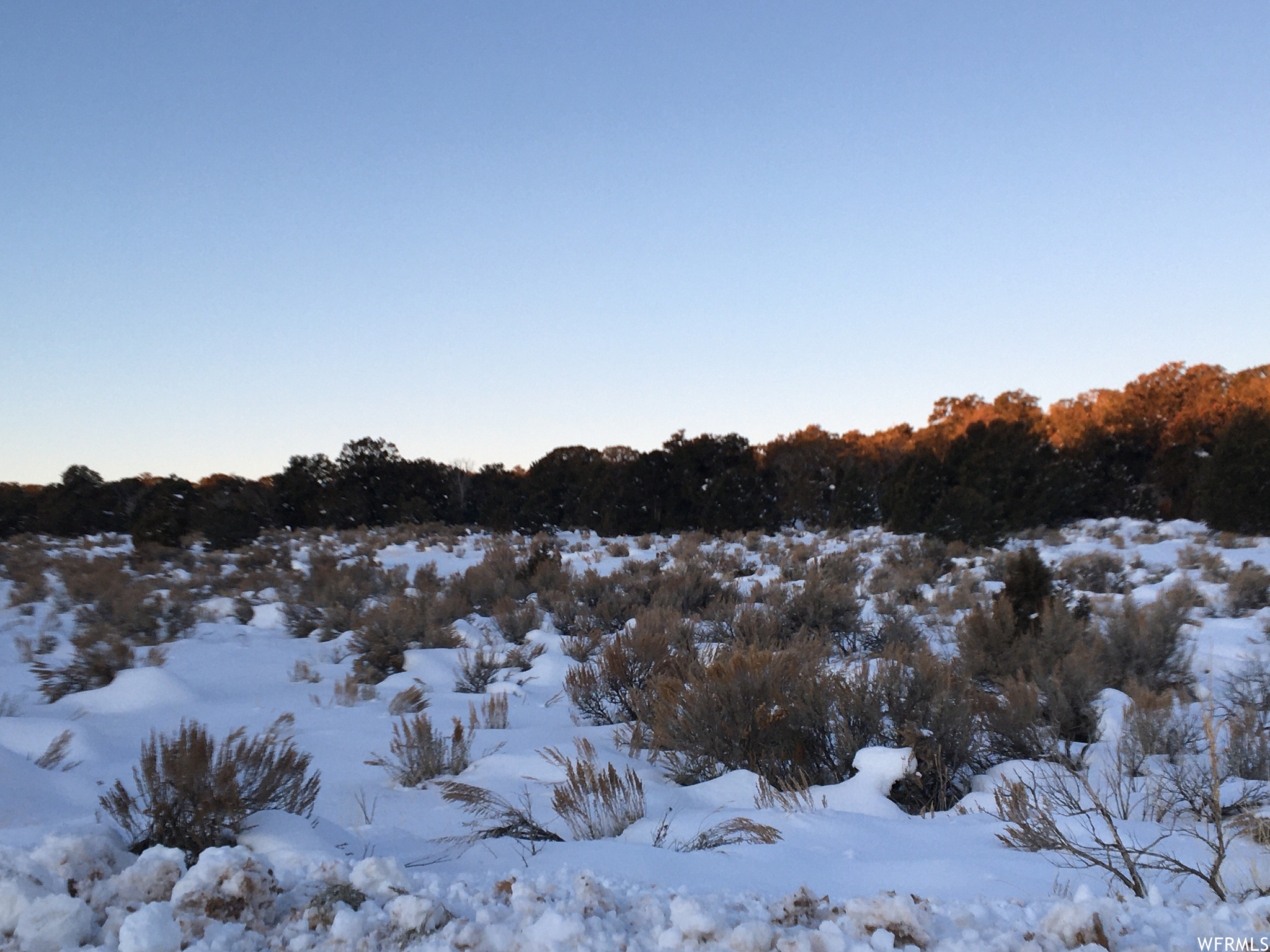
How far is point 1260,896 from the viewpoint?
181 cm

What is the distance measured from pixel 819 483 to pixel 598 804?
69.9 ft

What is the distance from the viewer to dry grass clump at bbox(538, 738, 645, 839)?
9.39 ft

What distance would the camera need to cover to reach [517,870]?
2195 mm

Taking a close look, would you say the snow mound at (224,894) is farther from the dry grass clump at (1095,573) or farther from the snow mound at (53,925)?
the dry grass clump at (1095,573)

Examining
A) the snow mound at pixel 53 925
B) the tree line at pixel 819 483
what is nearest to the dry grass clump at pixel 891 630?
the snow mound at pixel 53 925

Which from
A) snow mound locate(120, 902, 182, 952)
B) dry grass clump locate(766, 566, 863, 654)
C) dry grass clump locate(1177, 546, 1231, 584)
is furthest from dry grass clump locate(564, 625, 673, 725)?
dry grass clump locate(1177, 546, 1231, 584)

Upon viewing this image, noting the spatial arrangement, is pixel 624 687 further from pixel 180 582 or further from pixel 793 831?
pixel 180 582

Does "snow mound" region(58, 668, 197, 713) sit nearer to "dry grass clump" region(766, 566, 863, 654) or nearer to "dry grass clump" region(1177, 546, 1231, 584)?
"dry grass clump" region(766, 566, 863, 654)

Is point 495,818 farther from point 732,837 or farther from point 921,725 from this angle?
point 921,725

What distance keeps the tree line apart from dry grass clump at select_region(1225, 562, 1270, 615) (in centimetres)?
656

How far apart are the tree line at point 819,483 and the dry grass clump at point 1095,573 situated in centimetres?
376

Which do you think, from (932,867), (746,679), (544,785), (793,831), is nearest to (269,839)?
(544,785)

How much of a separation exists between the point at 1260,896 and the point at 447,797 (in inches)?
113

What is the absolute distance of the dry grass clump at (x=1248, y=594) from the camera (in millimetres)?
8242
